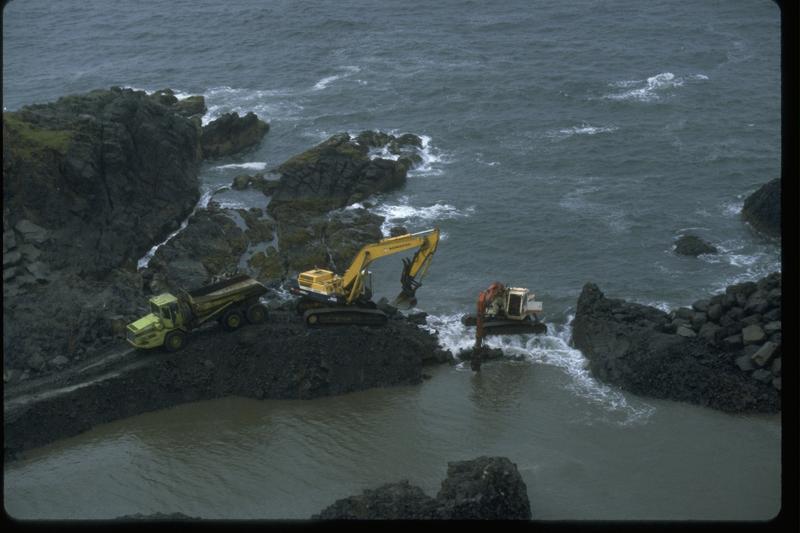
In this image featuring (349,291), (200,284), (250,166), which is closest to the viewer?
(349,291)

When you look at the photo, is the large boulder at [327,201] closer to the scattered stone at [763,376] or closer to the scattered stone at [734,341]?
the scattered stone at [734,341]

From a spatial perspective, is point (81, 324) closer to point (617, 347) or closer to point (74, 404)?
point (74, 404)

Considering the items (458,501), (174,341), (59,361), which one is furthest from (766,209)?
(59,361)

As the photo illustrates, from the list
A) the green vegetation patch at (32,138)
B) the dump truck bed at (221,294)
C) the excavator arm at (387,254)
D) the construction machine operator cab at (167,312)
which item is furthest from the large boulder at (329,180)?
the construction machine operator cab at (167,312)

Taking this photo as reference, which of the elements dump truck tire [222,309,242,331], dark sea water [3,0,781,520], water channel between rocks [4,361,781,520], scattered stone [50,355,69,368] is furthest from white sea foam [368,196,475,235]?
scattered stone [50,355,69,368]

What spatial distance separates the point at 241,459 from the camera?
26.0 metres

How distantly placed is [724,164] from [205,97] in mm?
29507

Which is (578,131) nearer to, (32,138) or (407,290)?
(407,290)

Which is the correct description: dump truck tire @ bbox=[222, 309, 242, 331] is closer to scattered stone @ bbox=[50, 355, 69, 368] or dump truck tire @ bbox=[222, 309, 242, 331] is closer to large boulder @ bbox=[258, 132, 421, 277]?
scattered stone @ bbox=[50, 355, 69, 368]

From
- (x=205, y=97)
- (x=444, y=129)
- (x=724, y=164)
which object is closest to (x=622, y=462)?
(x=724, y=164)

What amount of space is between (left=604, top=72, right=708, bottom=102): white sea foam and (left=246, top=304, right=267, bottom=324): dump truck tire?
98.2 ft

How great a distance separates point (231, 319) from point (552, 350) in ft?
Answer: 33.9

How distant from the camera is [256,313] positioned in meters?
30.1

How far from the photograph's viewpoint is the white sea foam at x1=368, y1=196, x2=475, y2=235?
136ft
